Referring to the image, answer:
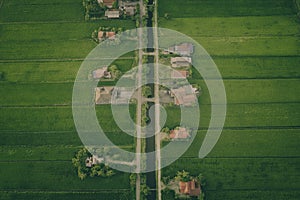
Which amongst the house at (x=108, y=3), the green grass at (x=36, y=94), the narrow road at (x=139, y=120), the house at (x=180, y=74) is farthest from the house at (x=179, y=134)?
the house at (x=108, y=3)

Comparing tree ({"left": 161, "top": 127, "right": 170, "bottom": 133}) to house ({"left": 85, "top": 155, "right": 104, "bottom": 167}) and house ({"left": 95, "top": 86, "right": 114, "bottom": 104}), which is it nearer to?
house ({"left": 95, "top": 86, "right": 114, "bottom": 104})

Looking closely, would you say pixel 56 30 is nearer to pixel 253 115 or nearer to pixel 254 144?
pixel 253 115

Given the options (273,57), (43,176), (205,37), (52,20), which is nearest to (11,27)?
(52,20)

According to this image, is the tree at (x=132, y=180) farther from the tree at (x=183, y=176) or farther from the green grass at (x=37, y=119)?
the green grass at (x=37, y=119)

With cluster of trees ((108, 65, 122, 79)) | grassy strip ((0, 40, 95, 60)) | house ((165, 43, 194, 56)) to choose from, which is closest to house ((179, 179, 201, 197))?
cluster of trees ((108, 65, 122, 79))

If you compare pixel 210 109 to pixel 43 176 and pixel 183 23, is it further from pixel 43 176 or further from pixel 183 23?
pixel 43 176
